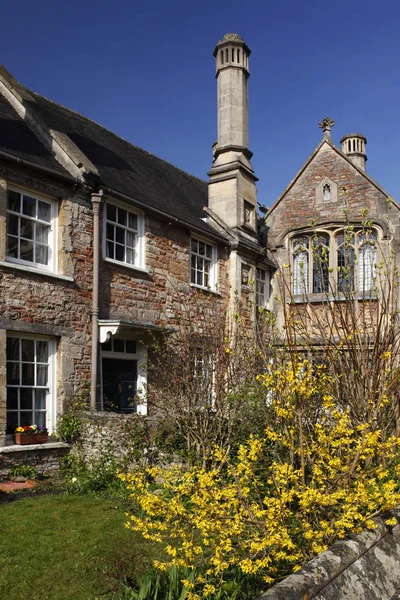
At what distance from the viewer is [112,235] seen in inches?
543

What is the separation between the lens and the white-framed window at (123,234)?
44.9 ft

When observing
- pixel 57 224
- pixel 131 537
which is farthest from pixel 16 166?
pixel 131 537

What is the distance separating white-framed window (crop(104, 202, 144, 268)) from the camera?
44.9 ft

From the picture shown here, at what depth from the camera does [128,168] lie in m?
16.8

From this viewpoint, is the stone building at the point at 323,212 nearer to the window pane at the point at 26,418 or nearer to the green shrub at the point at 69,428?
the green shrub at the point at 69,428

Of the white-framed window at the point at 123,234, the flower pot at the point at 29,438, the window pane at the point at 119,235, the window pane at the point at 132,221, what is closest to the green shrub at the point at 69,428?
the flower pot at the point at 29,438

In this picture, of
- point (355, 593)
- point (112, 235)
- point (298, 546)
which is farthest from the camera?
point (112, 235)

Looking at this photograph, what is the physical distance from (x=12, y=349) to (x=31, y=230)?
2.51 m

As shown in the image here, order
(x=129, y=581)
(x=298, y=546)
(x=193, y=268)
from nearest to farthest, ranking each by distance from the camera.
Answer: (x=298, y=546) → (x=129, y=581) → (x=193, y=268)

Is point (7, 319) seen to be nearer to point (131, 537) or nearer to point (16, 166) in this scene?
point (16, 166)

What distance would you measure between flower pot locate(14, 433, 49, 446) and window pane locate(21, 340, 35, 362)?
1488 mm

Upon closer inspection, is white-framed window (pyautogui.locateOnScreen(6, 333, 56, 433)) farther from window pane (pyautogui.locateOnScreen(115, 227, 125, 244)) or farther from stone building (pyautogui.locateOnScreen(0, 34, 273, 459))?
window pane (pyautogui.locateOnScreen(115, 227, 125, 244))

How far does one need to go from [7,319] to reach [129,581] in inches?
265

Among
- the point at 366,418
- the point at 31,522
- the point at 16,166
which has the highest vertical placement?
the point at 16,166
